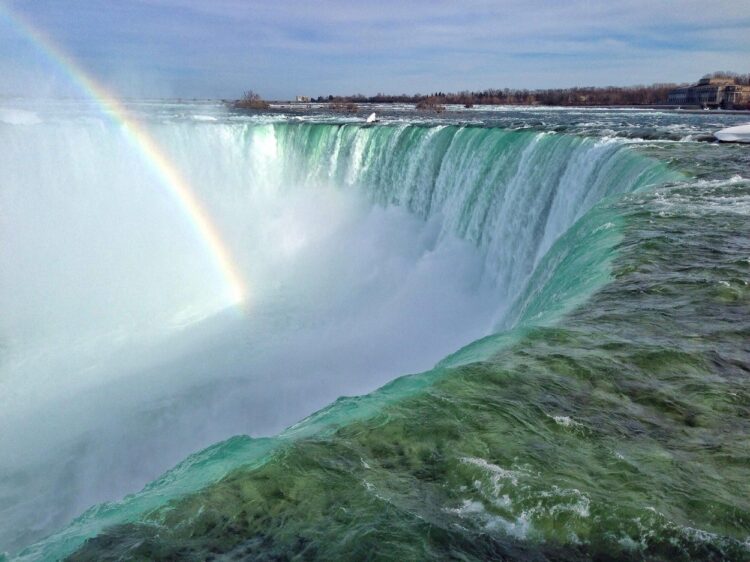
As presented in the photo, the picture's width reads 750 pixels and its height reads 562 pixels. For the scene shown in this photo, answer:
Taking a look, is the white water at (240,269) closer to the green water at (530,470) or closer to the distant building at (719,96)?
the green water at (530,470)

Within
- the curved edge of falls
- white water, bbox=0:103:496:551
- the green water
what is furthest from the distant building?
the green water

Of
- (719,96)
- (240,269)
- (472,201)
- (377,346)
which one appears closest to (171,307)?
(240,269)

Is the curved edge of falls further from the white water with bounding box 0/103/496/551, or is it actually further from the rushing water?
the white water with bounding box 0/103/496/551

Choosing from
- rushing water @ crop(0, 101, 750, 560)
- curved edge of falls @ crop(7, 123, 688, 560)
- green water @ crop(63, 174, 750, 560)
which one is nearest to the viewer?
green water @ crop(63, 174, 750, 560)

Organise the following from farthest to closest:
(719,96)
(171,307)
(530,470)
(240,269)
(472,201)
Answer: (719,96)
(240,269)
(171,307)
(472,201)
(530,470)

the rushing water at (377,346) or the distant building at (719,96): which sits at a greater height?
the distant building at (719,96)

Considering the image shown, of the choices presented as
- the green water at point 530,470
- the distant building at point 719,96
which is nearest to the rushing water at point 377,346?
the green water at point 530,470

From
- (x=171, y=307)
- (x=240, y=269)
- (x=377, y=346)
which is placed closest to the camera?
(x=377, y=346)

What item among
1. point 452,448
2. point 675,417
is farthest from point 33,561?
point 675,417

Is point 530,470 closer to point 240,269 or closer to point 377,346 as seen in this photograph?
point 377,346
